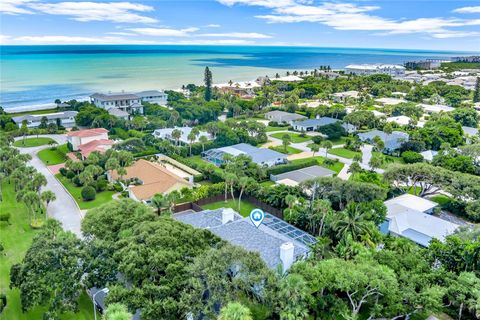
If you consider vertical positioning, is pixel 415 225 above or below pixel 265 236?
below

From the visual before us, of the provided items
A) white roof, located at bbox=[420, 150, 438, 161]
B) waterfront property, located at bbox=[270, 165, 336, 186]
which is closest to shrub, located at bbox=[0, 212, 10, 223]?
waterfront property, located at bbox=[270, 165, 336, 186]

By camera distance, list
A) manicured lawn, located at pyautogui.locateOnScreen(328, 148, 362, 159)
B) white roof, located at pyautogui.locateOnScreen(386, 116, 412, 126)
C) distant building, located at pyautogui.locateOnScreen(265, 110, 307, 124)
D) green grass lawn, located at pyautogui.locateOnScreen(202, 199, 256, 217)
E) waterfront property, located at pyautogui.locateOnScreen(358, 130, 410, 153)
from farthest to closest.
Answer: distant building, located at pyautogui.locateOnScreen(265, 110, 307, 124) → white roof, located at pyautogui.locateOnScreen(386, 116, 412, 126) → waterfront property, located at pyautogui.locateOnScreen(358, 130, 410, 153) → manicured lawn, located at pyautogui.locateOnScreen(328, 148, 362, 159) → green grass lawn, located at pyautogui.locateOnScreen(202, 199, 256, 217)

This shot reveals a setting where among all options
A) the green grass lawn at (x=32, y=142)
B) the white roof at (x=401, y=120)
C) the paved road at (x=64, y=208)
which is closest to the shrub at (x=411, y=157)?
the white roof at (x=401, y=120)

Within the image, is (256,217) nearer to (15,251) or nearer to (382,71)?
(15,251)

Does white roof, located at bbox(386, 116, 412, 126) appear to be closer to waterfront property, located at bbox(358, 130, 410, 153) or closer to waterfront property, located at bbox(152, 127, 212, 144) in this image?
waterfront property, located at bbox(358, 130, 410, 153)

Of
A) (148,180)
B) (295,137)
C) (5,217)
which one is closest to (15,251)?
(5,217)

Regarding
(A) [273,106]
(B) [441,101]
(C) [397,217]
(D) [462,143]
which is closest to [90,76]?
(A) [273,106]
